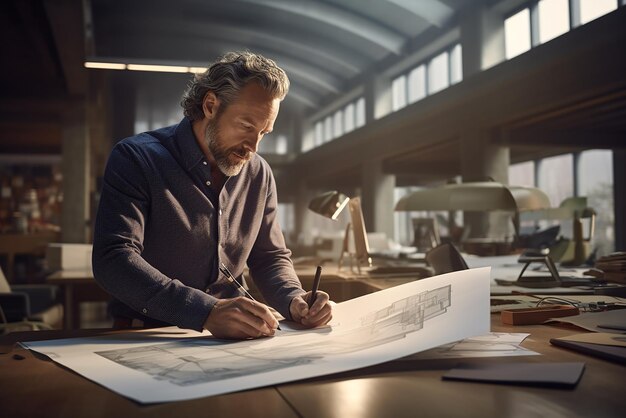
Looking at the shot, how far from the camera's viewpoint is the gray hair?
Answer: 5.03 ft

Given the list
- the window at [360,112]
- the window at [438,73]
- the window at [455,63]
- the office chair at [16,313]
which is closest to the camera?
the office chair at [16,313]

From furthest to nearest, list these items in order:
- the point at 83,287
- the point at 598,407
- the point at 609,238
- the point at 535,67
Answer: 1. the point at 609,238
2. the point at 535,67
3. the point at 83,287
4. the point at 598,407

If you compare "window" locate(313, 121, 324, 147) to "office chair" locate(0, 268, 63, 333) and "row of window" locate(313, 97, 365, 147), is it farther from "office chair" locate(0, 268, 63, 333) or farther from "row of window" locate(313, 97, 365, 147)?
"office chair" locate(0, 268, 63, 333)

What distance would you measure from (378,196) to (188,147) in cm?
1245

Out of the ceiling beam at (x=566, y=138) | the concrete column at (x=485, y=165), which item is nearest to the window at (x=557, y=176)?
the ceiling beam at (x=566, y=138)

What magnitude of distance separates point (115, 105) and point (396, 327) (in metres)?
18.3

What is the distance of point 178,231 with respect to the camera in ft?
5.22

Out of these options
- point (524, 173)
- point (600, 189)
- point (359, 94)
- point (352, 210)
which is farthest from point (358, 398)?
point (359, 94)

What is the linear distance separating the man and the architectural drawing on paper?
167 millimetres

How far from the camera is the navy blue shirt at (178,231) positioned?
1.30m

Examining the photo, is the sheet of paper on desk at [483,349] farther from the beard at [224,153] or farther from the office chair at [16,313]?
the office chair at [16,313]

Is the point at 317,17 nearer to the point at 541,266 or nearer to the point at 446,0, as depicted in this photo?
the point at 446,0

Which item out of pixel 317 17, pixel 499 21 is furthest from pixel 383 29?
pixel 499 21

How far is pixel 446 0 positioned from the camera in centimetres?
1074
